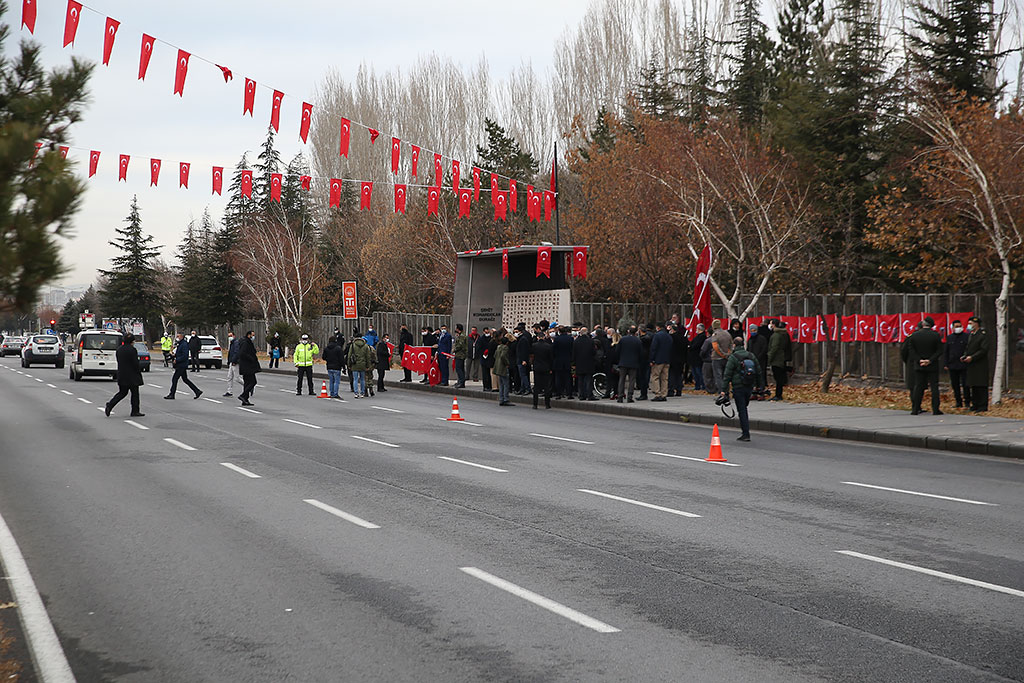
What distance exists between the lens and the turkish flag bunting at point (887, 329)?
1053 inches

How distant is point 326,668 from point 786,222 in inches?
1071

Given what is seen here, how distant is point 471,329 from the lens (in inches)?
1293

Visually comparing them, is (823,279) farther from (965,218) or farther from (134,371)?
(134,371)

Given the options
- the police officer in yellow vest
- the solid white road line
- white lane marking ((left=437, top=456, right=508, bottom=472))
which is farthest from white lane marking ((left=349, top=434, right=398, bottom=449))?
the police officer in yellow vest

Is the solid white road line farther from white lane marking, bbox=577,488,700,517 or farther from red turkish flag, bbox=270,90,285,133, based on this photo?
red turkish flag, bbox=270,90,285,133

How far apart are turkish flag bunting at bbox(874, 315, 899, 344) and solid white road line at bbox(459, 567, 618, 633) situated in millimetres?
21399

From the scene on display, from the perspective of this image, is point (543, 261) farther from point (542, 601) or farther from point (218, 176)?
point (542, 601)

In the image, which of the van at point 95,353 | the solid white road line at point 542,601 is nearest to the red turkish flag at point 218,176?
the van at point 95,353

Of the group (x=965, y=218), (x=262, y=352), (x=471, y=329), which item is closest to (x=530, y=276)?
(x=471, y=329)

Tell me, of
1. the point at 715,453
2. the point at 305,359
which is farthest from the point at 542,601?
the point at 305,359

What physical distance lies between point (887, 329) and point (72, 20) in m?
19.7

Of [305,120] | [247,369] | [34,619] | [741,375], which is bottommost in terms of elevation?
[34,619]

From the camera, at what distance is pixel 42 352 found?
178 ft

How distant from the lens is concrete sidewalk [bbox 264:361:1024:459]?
1634 centimetres
